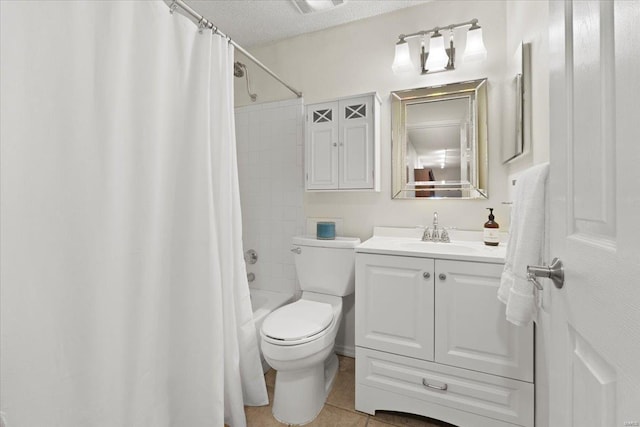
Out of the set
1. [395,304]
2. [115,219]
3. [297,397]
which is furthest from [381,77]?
[297,397]

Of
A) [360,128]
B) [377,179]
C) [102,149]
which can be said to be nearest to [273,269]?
[377,179]

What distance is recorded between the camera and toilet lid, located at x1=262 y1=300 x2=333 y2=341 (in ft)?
4.35

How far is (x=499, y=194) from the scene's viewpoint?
1.60 m

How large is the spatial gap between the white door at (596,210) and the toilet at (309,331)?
93 cm

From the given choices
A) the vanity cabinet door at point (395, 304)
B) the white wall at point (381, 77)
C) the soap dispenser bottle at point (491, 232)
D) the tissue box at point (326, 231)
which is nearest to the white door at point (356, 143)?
the white wall at point (381, 77)

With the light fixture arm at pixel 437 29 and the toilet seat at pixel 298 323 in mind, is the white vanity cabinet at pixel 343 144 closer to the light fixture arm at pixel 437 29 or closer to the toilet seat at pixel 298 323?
the light fixture arm at pixel 437 29

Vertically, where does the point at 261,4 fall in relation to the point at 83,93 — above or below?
above

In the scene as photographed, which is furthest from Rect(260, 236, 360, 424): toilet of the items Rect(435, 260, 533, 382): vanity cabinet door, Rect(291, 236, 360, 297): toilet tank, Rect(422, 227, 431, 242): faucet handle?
Rect(435, 260, 533, 382): vanity cabinet door

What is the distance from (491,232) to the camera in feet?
4.89

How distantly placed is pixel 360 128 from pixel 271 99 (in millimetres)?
846

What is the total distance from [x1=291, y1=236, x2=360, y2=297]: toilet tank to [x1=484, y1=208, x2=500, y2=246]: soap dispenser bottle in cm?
71

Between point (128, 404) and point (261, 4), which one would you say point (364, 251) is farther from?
point (261, 4)

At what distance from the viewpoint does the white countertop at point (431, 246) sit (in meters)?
1.24

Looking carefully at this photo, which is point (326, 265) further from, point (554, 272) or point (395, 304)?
point (554, 272)
